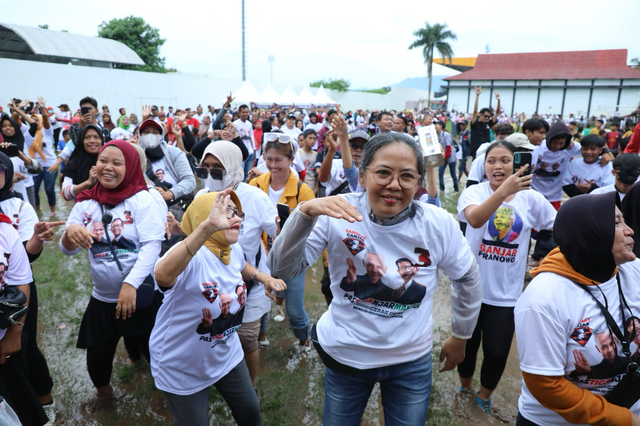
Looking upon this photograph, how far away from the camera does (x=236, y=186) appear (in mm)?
3289

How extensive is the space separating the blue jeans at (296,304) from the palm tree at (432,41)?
52139 millimetres

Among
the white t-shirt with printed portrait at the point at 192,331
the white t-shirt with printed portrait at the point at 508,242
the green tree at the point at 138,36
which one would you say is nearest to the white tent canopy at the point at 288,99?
the green tree at the point at 138,36

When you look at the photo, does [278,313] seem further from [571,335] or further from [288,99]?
[288,99]

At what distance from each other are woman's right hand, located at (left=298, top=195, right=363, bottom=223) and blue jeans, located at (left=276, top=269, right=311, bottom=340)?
2.07 meters

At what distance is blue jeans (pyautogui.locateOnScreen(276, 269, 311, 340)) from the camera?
370 centimetres

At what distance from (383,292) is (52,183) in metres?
8.54

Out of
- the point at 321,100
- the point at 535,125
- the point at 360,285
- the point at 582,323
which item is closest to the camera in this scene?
the point at 582,323

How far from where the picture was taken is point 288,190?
3902 millimetres

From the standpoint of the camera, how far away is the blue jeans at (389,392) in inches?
77.2

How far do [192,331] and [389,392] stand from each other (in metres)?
1.09

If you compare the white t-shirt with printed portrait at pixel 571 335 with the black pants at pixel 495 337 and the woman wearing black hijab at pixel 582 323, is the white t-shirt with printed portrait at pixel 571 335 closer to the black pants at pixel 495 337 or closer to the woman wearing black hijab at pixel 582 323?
the woman wearing black hijab at pixel 582 323

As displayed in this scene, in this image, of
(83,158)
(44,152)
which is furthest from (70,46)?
(83,158)

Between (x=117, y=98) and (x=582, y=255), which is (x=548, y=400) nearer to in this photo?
(x=582, y=255)

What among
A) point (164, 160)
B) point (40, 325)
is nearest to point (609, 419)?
point (164, 160)
